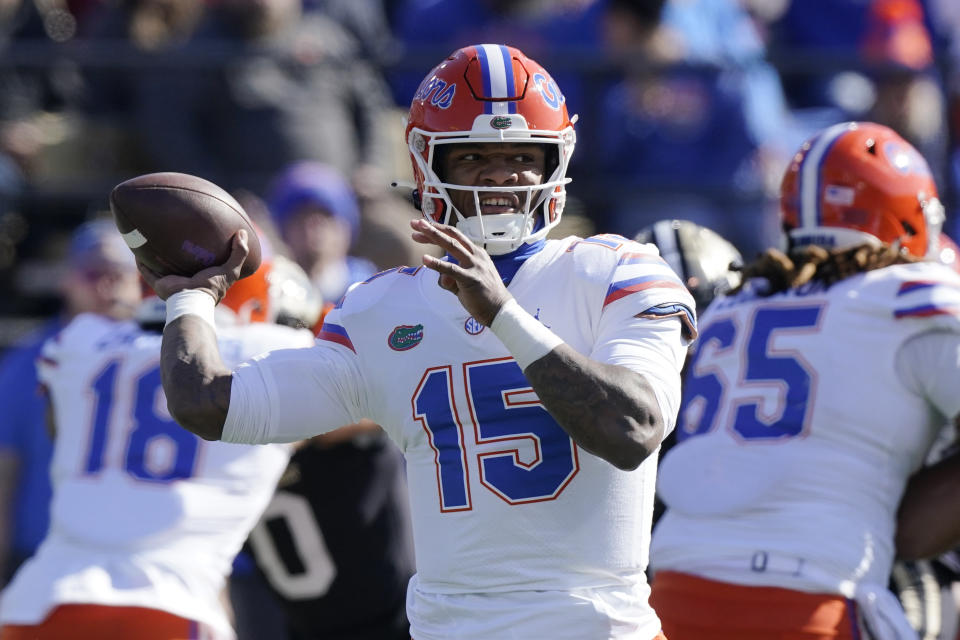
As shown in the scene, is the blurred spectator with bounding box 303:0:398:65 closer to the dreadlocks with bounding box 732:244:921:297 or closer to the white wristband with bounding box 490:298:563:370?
the dreadlocks with bounding box 732:244:921:297

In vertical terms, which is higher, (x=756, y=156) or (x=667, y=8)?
(x=667, y=8)

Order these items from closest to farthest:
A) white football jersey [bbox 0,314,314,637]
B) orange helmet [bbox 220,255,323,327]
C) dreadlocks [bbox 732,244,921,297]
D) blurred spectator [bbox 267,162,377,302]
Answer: dreadlocks [bbox 732,244,921,297] → white football jersey [bbox 0,314,314,637] → orange helmet [bbox 220,255,323,327] → blurred spectator [bbox 267,162,377,302]

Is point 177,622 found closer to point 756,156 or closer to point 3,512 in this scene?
point 3,512

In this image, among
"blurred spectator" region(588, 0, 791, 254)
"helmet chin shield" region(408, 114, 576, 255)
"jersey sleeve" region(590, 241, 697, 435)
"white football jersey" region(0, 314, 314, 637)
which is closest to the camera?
"jersey sleeve" region(590, 241, 697, 435)

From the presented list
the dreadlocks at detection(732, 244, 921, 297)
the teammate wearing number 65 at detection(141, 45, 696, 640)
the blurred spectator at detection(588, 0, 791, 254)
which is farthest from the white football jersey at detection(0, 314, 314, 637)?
the blurred spectator at detection(588, 0, 791, 254)

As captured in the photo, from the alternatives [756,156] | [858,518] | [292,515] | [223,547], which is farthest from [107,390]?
[756,156]

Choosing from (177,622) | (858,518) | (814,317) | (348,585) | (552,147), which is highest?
(552,147)

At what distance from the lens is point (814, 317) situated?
434 centimetres

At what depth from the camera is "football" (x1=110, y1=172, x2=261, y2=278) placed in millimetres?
3498

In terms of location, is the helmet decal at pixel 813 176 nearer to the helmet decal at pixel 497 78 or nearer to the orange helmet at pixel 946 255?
the orange helmet at pixel 946 255

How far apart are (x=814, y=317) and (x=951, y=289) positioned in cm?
38

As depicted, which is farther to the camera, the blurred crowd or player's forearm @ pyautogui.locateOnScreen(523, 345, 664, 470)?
the blurred crowd

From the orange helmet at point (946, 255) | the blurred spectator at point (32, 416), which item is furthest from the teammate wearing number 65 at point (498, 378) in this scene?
the blurred spectator at point (32, 416)

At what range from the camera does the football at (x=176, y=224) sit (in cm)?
350
